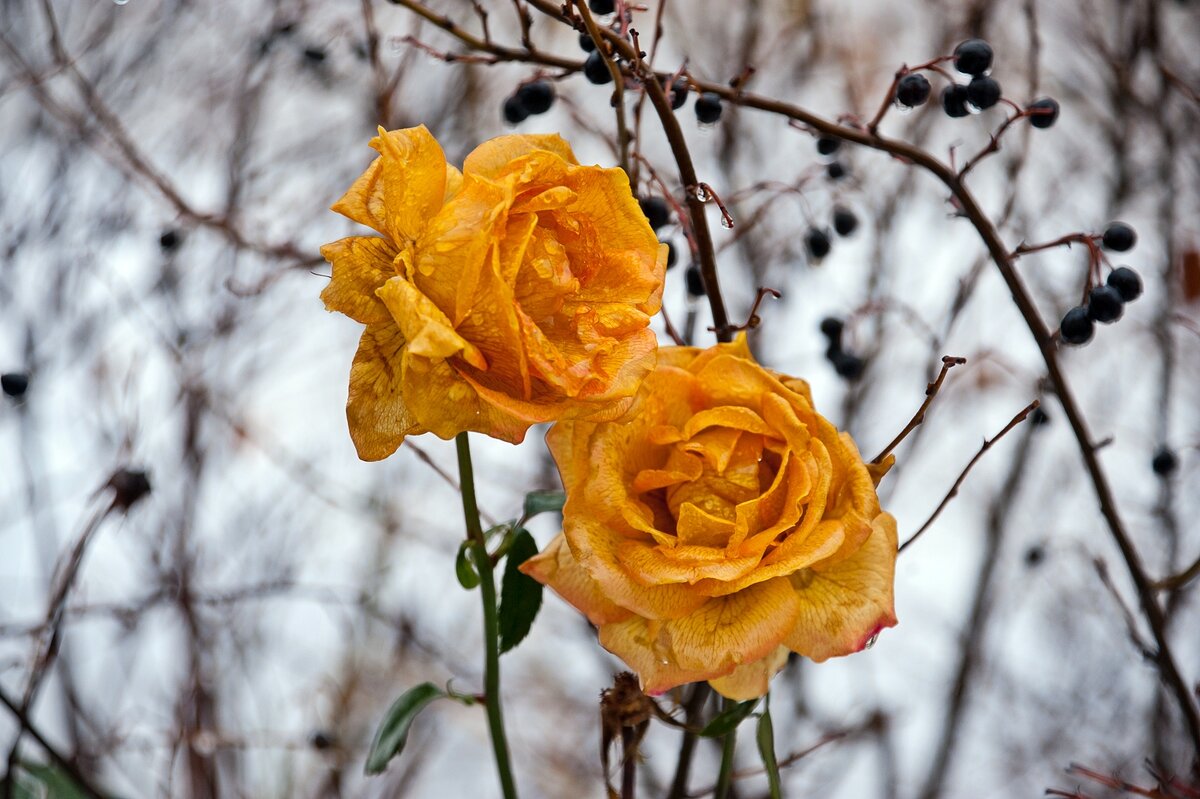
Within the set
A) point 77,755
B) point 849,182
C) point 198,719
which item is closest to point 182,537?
point 198,719

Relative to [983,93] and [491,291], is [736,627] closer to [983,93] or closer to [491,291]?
[491,291]

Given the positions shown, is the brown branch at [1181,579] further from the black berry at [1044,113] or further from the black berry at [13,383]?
the black berry at [13,383]

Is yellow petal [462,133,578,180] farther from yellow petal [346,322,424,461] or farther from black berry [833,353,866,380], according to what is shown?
black berry [833,353,866,380]

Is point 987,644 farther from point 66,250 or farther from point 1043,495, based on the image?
point 66,250

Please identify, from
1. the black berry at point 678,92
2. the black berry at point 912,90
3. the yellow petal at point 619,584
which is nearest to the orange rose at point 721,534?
the yellow petal at point 619,584

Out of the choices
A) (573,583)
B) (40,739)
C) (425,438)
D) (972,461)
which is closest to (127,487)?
(40,739)

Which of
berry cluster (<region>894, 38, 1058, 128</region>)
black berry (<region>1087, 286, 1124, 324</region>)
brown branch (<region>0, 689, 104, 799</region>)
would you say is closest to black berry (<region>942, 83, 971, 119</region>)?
berry cluster (<region>894, 38, 1058, 128</region>)
